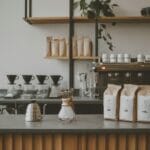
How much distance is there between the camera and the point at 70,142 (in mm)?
2732

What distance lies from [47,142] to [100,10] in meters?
2.70

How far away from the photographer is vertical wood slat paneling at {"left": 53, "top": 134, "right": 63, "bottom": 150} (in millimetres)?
2725

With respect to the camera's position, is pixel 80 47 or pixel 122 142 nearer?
pixel 122 142

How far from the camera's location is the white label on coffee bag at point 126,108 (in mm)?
2879

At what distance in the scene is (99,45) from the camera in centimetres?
529

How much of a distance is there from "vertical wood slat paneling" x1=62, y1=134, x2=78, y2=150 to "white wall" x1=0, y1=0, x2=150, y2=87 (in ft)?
8.50

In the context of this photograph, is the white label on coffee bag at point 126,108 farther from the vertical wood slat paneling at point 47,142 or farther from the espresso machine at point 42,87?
the espresso machine at point 42,87

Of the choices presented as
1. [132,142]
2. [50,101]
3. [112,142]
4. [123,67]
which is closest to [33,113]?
[112,142]

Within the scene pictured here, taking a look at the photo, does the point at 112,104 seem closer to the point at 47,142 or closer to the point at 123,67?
the point at 47,142

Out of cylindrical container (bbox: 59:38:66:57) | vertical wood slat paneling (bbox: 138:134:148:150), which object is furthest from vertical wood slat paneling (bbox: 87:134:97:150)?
cylindrical container (bbox: 59:38:66:57)

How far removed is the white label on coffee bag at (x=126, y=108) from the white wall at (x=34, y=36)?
242 cm

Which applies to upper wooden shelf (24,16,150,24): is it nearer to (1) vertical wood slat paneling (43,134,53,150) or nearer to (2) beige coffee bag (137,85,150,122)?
(2) beige coffee bag (137,85,150,122)

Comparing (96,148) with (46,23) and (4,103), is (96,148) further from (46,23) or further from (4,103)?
(46,23)

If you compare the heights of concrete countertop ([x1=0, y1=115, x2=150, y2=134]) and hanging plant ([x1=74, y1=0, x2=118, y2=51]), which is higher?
hanging plant ([x1=74, y1=0, x2=118, y2=51])
